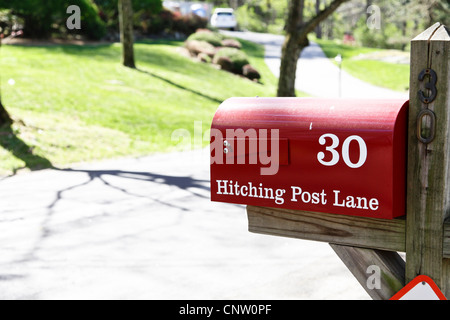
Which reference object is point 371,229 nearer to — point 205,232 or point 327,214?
point 327,214

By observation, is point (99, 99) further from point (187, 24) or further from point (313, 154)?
point (187, 24)

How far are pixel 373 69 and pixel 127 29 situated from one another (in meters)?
15.3

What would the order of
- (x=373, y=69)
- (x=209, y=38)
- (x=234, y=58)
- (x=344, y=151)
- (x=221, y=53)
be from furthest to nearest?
(x=373, y=69) → (x=209, y=38) → (x=221, y=53) → (x=234, y=58) → (x=344, y=151)

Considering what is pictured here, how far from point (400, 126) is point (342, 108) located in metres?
0.20

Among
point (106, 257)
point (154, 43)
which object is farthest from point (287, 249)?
point (154, 43)

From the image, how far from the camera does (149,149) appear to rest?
514 inches

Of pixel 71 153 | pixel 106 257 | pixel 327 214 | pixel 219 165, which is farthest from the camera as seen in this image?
pixel 71 153

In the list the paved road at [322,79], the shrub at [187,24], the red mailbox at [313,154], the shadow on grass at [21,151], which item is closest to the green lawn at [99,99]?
the shadow on grass at [21,151]

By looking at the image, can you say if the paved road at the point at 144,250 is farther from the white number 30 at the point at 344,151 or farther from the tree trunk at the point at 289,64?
the tree trunk at the point at 289,64

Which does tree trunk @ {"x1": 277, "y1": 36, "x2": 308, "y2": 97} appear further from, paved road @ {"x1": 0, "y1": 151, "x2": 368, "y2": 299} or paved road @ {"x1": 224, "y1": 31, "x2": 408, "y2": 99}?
paved road @ {"x1": 0, "y1": 151, "x2": 368, "y2": 299}

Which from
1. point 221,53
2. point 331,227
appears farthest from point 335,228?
point 221,53

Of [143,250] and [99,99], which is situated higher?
[99,99]

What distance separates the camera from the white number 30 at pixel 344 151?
Result: 1965 mm

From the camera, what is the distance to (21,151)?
37.1 feet
